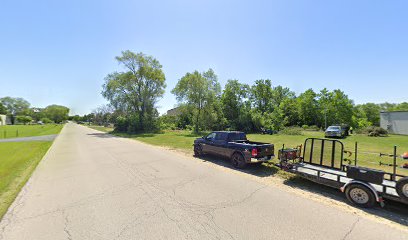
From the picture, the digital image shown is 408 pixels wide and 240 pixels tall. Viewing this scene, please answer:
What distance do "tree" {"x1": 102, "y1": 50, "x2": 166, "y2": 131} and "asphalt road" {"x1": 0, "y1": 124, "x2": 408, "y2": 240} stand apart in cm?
3045

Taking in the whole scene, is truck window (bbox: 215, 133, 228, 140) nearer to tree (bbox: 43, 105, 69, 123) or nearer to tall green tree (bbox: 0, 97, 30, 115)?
tree (bbox: 43, 105, 69, 123)

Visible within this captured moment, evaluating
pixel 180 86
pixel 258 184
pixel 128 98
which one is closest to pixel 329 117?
pixel 180 86

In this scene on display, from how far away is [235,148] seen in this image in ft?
31.2

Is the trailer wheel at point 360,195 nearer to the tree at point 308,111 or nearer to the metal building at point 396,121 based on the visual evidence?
the metal building at point 396,121

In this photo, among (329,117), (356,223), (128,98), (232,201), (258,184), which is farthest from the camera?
(329,117)

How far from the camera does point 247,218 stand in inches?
172

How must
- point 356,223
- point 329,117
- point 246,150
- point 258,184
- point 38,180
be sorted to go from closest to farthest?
1. point 356,223
2. point 258,184
3. point 38,180
4. point 246,150
5. point 329,117

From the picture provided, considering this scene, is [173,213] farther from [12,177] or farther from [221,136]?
[12,177]

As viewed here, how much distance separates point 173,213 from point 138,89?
116 ft

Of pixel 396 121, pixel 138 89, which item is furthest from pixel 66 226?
pixel 396 121

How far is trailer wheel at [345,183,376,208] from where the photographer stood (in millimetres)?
4980

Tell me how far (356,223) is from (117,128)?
40.7 m

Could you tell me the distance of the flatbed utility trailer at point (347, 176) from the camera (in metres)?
4.88

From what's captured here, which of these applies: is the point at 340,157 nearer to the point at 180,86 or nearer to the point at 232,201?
the point at 232,201
